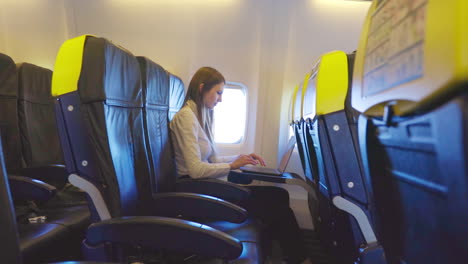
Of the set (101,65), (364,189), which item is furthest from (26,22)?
(364,189)

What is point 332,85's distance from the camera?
1103 mm

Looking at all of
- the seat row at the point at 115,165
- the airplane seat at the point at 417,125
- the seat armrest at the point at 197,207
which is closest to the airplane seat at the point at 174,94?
the seat row at the point at 115,165

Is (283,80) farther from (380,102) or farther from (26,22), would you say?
(26,22)

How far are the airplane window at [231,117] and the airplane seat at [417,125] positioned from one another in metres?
2.45

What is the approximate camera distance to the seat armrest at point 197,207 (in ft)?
4.54

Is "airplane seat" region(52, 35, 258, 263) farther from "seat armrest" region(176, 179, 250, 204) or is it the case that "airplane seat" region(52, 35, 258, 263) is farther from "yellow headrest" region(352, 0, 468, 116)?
"yellow headrest" region(352, 0, 468, 116)

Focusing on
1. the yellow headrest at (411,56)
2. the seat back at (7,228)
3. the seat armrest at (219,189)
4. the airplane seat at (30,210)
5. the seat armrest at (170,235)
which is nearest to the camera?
the yellow headrest at (411,56)

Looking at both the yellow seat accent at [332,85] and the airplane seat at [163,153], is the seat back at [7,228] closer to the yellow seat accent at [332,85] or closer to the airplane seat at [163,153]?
the airplane seat at [163,153]

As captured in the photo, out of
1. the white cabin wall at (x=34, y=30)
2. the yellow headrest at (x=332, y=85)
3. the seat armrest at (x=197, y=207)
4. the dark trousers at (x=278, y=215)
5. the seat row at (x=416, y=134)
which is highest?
the white cabin wall at (x=34, y=30)

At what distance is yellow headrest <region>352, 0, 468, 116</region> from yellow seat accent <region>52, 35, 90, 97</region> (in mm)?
945

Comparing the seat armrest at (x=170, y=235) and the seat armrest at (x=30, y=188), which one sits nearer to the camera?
the seat armrest at (x=170, y=235)

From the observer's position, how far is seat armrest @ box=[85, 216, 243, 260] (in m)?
0.91

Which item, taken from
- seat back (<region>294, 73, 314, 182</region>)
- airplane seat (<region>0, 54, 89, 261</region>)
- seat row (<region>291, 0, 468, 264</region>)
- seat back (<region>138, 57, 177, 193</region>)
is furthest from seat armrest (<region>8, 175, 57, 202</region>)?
seat row (<region>291, 0, 468, 264</region>)

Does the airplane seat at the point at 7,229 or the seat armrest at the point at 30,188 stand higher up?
the airplane seat at the point at 7,229
